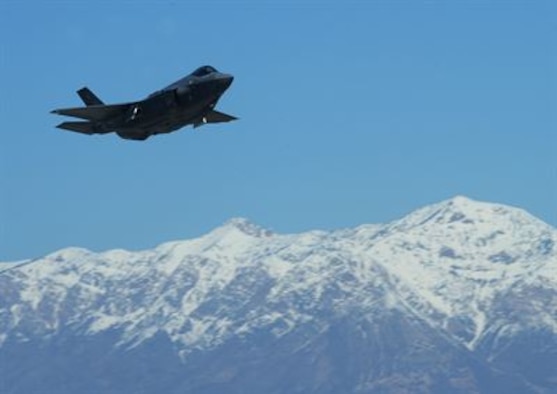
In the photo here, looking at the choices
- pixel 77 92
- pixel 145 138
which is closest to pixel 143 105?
pixel 145 138

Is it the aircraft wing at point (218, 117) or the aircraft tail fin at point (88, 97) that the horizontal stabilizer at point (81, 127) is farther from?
the aircraft tail fin at point (88, 97)

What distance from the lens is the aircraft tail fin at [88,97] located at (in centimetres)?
11931

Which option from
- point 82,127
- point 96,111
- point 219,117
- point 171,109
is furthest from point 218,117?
point 82,127

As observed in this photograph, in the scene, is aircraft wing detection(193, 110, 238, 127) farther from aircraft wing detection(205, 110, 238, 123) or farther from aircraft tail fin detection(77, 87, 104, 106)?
aircraft tail fin detection(77, 87, 104, 106)

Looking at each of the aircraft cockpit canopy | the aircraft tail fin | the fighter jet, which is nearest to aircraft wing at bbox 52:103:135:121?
the fighter jet

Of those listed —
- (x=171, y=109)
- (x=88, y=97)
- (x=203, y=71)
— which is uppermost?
(x=88, y=97)

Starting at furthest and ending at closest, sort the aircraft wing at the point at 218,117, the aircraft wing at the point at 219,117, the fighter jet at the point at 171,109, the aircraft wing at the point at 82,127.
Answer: the aircraft wing at the point at 82,127, the aircraft wing at the point at 219,117, the aircraft wing at the point at 218,117, the fighter jet at the point at 171,109

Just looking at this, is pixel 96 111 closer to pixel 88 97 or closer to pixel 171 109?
pixel 171 109

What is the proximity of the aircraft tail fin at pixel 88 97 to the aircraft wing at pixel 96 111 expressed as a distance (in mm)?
15081

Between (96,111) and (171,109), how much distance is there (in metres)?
7.54

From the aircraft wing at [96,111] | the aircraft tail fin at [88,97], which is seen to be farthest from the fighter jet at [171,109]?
the aircraft tail fin at [88,97]

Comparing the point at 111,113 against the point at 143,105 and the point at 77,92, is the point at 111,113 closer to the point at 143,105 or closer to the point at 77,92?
the point at 143,105

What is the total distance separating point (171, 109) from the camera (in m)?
97.0

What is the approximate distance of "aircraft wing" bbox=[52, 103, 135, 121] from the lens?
101m
